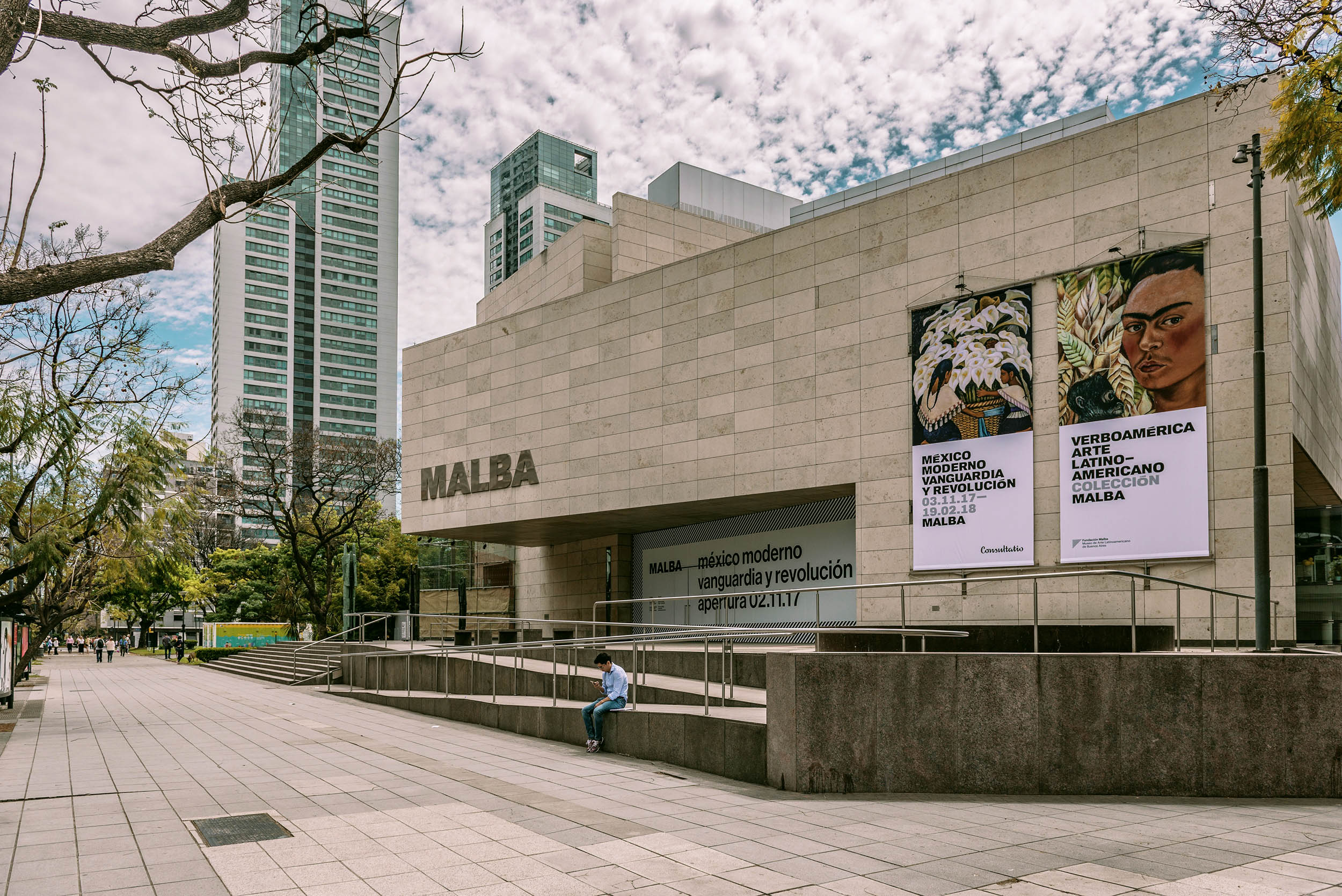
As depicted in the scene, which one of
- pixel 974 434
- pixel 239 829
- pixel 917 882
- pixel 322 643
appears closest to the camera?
pixel 917 882

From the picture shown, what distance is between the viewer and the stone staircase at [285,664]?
2795 cm

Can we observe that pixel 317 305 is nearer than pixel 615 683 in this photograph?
No

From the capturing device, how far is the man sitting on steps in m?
13.6

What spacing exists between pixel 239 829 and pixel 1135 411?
56.4 ft

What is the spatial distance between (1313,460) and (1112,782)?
14.3 m

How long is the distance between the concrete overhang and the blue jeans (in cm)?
1137

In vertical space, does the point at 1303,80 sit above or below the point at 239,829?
above

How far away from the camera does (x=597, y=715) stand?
13.7 metres

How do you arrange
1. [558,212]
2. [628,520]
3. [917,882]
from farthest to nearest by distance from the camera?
[558,212] < [628,520] < [917,882]

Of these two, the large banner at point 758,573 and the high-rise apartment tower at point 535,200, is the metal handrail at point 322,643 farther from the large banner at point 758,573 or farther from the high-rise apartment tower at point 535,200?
the high-rise apartment tower at point 535,200

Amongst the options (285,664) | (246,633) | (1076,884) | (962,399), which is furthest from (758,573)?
(246,633)

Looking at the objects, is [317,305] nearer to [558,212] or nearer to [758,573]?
[558,212]

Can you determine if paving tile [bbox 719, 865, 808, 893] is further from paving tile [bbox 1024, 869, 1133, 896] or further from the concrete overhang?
the concrete overhang

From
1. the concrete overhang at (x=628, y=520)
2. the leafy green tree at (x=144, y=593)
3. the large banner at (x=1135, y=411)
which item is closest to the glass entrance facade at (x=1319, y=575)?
the large banner at (x=1135, y=411)
